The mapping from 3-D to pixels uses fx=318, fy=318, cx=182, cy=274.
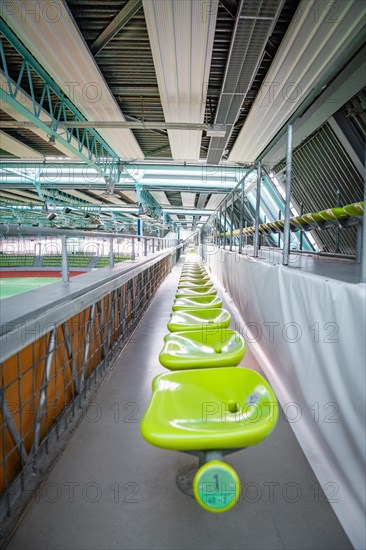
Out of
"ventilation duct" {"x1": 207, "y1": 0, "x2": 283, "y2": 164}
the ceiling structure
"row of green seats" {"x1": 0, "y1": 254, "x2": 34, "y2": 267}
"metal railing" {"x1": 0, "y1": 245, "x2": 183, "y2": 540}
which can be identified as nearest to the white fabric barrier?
the ceiling structure

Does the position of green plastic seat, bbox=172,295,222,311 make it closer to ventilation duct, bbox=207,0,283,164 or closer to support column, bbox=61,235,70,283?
support column, bbox=61,235,70,283

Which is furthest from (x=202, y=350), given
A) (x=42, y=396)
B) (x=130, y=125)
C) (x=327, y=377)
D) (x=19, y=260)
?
(x=19, y=260)

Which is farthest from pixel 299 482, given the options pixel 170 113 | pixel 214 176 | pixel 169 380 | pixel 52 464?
pixel 214 176

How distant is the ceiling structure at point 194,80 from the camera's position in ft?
8.78

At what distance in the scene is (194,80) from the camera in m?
3.75

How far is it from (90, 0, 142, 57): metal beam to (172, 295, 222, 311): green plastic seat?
2.74 m

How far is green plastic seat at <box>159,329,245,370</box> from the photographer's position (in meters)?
1.47

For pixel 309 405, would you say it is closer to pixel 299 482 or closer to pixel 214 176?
pixel 299 482

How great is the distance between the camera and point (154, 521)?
124 cm

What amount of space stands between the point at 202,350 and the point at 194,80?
3.40m

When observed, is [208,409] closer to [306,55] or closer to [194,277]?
[194,277]

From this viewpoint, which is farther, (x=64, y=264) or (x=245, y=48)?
(x=245, y=48)

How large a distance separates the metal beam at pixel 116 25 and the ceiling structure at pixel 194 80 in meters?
0.01

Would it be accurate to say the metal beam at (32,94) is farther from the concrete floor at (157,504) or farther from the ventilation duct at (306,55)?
the concrete floor at (157,504)
